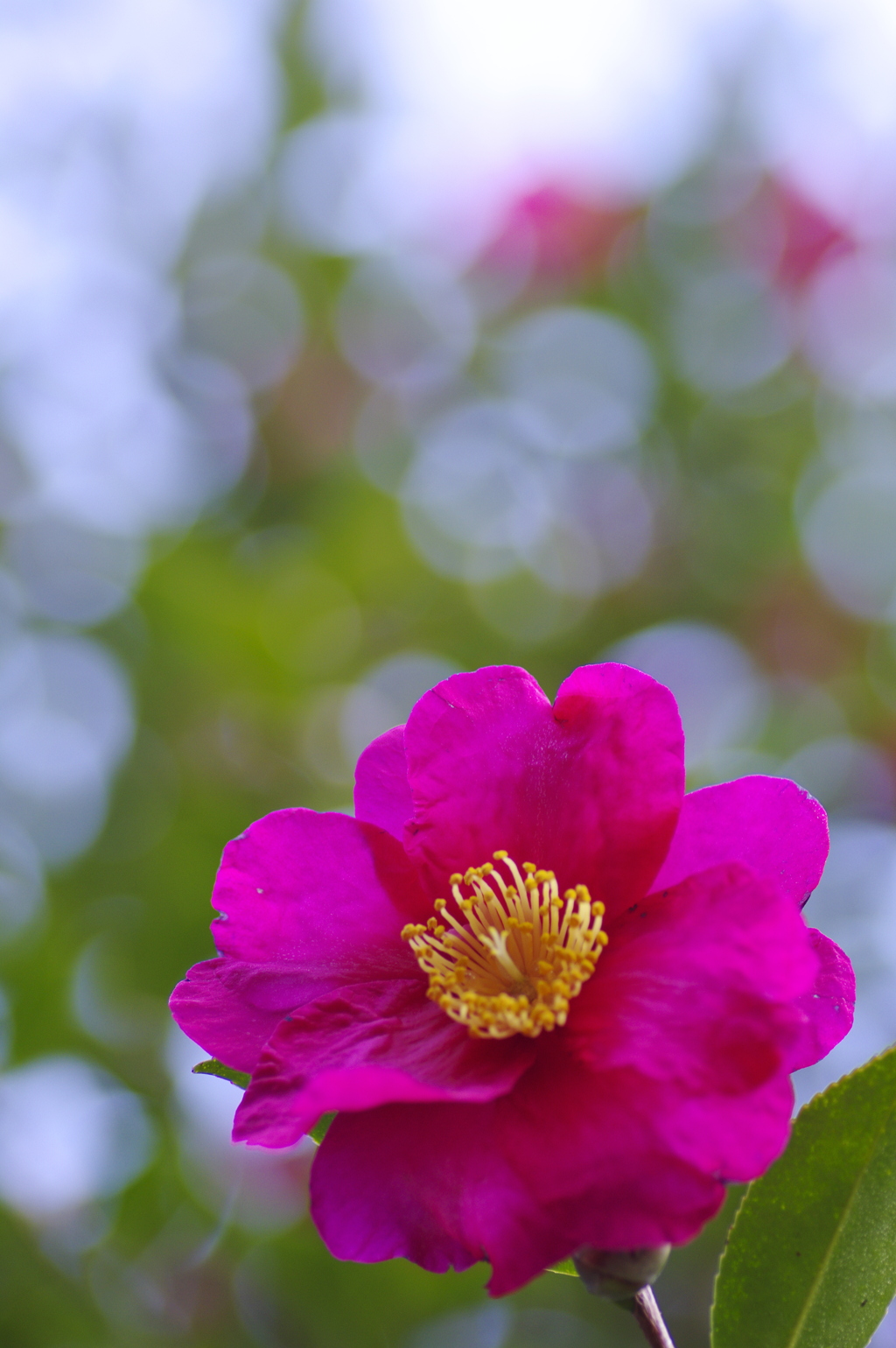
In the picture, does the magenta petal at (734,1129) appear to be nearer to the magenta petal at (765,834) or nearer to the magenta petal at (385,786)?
the magenta petal at (765,834)

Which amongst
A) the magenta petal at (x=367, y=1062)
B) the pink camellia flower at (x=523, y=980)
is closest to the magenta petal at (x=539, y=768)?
the pink camellia flower at (x=523, y=980)

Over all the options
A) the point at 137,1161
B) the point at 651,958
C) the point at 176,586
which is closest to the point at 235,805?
the point at 176,586

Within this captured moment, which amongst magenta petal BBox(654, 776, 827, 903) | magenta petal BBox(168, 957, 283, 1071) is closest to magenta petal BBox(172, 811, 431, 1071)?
magenta petal BBox(168, 957, 283, 1071)

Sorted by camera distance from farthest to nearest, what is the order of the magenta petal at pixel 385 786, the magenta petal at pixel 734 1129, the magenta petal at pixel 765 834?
the magenta petal at pixel 385 786, the magenta petal at pixel 765 834, the magenta petal at pixel 734 1129

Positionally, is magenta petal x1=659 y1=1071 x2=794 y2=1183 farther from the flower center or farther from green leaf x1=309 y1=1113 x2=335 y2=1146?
green leaf x1=309 y1=1113 x2=335 y2=1146

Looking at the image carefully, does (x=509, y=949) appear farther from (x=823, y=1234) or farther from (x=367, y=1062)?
(x=823, y=1234)

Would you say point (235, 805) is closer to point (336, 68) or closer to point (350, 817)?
point (350, 817)
